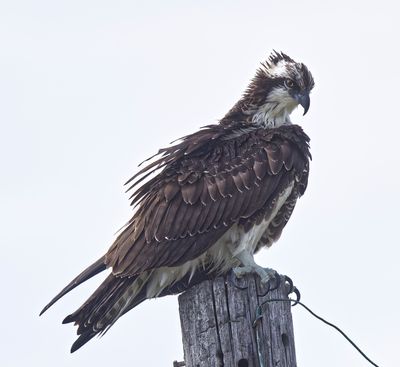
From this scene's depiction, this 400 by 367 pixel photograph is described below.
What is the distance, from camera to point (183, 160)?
8508 millimetres

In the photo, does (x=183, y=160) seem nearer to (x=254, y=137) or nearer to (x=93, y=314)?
(x=254, y=137)

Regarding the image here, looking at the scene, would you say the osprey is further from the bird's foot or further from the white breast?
the bird's foot

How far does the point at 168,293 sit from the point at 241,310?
2.20 meters

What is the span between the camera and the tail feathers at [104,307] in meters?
7.36

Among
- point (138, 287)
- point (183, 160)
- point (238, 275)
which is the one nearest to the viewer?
point (238, 275)

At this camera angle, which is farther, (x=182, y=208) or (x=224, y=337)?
(x=182, y=208)

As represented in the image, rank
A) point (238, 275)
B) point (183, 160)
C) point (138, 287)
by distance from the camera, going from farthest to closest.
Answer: point (183, 160) → point (138, 287) → point (238, 275)

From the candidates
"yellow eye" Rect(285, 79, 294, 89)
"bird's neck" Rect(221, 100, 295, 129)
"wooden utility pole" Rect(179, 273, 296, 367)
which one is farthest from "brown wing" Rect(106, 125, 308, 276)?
"wooden utility pole" Rect(179, 273, 296, 367)

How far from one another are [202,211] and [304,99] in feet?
6.02

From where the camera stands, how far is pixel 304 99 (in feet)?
31.1

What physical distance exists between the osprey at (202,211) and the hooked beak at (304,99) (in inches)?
13.9

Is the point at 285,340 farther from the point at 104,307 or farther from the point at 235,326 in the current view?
the point at 104,307

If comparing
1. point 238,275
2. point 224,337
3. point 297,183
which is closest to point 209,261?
point 297,183

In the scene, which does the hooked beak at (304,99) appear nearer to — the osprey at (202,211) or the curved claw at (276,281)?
the osprey at (202,211)
